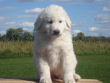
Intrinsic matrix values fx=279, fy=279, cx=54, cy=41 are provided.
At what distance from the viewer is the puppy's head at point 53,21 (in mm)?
4352

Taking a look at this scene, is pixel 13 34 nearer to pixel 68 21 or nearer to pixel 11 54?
pixel 11 54

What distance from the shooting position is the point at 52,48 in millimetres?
4535

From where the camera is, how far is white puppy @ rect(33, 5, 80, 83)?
4.49m

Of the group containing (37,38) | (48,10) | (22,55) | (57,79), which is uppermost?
(48,10)

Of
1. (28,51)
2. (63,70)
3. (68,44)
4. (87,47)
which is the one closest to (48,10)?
(68,44)

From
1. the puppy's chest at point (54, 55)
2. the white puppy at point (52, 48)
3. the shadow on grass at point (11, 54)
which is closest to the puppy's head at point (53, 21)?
the white puppy at point (52, 48)

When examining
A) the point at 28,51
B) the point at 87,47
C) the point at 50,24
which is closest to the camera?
the point at 50,24

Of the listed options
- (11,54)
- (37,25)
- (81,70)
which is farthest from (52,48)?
(11,54)

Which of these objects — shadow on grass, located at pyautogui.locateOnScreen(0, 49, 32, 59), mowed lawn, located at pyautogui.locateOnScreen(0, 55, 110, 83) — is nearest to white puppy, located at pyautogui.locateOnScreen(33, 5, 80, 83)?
mowed lawn, located at pyautogui.locateOnScreen(0, 55, 110, 83)

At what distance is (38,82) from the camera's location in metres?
4.74

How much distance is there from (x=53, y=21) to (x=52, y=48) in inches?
17.7

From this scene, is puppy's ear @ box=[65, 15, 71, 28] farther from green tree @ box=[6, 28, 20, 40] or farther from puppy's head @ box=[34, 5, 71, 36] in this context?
green tree @ box=[6, 28, 20, 40]

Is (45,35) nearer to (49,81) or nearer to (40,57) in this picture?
(40,57)

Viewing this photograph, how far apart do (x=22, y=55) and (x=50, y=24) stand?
48.8 ft
